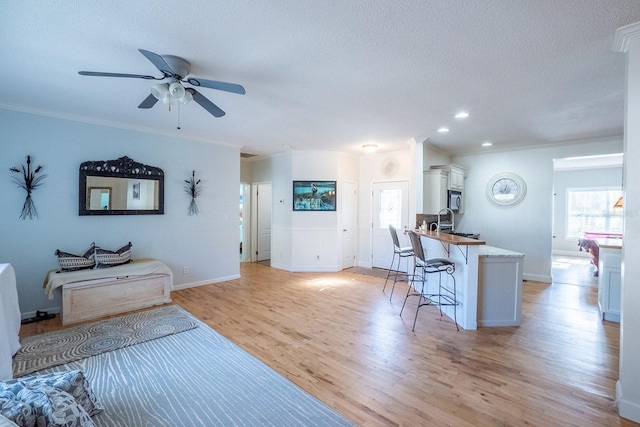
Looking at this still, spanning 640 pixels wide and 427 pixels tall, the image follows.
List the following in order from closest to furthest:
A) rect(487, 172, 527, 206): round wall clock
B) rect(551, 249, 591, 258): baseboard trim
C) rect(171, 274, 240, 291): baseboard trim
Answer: rect(171, 274, 240, 291): baseboard trim
rect(487, 172, 527, 206): round wall clock
rect(551, 249, 591, 258): baseboard trim

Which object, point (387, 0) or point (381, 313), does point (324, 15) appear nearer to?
point (387, 0)

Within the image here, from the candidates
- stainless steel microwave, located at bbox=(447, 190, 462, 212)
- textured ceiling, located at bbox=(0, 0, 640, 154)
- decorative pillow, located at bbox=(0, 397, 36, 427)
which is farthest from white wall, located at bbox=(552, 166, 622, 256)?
decorative pillow, located at bbox=(0, 397, 36, 427)

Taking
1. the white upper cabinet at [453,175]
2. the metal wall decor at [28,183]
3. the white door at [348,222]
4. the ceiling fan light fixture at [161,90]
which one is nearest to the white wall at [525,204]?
the white upper cabinet at [453,175]

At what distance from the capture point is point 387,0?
166 cm

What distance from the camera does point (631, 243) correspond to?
1.83 m

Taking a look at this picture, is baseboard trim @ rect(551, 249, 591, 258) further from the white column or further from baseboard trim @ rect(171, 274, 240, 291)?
baseboard trim @ rect(171, 274, 240, 291)

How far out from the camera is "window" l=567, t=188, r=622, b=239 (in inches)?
306

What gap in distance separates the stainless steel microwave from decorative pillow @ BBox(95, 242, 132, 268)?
5.64 metres

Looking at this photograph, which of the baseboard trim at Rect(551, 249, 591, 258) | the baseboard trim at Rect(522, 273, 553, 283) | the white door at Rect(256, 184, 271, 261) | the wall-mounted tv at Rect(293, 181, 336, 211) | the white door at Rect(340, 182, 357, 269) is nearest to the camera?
the baseboard trim at Rect(522, 273, 553, 283)

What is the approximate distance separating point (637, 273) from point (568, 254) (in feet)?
27.3

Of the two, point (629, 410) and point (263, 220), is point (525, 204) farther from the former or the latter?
point (263, 220)

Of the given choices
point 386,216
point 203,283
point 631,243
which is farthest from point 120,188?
point 631,243

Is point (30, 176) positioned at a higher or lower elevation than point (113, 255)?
higher

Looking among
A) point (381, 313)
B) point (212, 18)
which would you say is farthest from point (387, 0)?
point (381, 313)
